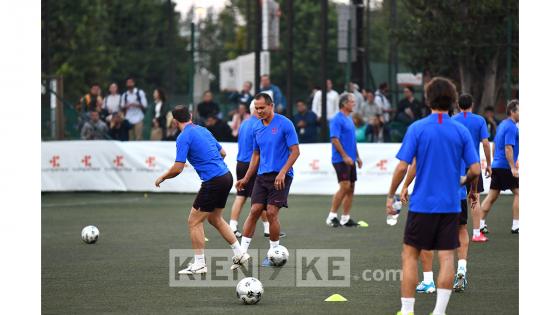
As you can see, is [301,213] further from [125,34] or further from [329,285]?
[125,34]

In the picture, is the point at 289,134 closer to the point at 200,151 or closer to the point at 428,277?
the point at 200,151

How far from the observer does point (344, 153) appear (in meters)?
18.4

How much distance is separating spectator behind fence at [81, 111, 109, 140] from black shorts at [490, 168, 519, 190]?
1345 centimetres

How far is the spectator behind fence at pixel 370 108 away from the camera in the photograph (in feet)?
91.0

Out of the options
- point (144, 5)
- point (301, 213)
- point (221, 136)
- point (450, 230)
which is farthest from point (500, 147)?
point (144, 5)

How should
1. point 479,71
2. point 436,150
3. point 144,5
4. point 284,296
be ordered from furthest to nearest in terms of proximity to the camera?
point 144,5, point 479,71, point 284,296, point 436,150

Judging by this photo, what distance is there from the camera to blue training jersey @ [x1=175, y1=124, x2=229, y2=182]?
12.7 metres

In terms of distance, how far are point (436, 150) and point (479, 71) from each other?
65.0ft

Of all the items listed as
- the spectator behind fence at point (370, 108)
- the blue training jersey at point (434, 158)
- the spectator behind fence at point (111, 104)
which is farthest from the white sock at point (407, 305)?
the spectator behind fence at point (111, 104)

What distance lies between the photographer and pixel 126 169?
Answer: 26.4 meters

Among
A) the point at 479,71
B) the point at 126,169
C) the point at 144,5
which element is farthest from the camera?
the point at 144,5

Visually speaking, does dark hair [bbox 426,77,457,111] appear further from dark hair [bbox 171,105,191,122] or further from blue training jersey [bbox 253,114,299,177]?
blue training jersey [bbox 253,114,299,177]

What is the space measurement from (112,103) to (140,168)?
3067 millimetres

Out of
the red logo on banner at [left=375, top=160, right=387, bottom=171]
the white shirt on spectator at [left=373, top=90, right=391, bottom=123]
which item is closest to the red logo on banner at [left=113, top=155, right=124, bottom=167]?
the red logo on banner at [left=375, top=160, right=387, bottom=171]
